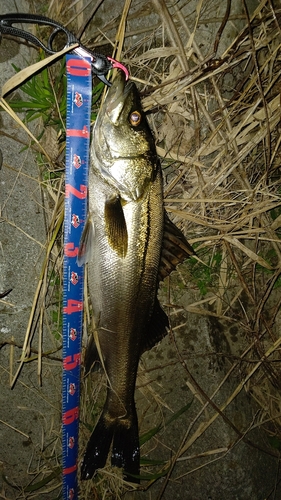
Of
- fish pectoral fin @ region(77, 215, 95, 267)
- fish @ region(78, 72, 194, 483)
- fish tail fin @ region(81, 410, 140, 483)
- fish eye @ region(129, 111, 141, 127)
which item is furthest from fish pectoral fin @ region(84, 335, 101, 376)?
fish eye @ region(129, 111, 141, 127)

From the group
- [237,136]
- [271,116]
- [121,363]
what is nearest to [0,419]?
[121,363]

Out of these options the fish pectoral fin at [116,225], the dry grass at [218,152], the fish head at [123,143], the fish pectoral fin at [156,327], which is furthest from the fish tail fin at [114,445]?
the fish head at [123,143]

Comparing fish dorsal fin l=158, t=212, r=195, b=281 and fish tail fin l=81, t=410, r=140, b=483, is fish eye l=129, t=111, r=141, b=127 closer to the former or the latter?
fish dorsal fin l=158, t=212, r=195, b=281

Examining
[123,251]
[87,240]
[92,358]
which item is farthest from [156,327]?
[87,240]

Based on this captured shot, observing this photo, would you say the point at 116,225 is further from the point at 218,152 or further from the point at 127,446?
the point at 127,446

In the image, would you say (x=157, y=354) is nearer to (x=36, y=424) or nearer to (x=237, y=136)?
(x=36, y=424)

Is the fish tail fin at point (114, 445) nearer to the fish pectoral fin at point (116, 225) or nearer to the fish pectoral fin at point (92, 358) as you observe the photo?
the fish pectoral fin at point (92, 358)
